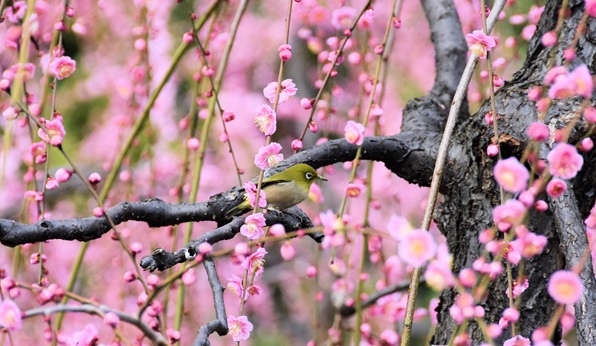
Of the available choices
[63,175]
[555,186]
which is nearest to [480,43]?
[555,186]

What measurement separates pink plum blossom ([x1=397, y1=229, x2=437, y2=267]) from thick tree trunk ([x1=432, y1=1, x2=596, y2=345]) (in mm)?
491

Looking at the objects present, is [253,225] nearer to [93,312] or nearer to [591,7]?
[93,312]

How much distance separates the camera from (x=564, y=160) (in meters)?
0.83

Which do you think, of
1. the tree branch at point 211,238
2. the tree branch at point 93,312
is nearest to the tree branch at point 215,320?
the tree branch at point 211,238

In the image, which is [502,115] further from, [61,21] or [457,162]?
[61,21]

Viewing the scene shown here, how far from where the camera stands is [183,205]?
116cm

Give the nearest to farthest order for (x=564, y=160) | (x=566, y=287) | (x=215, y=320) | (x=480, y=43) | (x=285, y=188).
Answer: (x=566, y=287) → (x=564, y=160) → (x=215, y=320) → (x=480, y=43) → (x=285, y=188)

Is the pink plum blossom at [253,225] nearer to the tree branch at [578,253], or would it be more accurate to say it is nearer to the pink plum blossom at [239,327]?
the pink plum blossom at [239,327]

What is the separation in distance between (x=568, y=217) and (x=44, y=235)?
0.71 metres

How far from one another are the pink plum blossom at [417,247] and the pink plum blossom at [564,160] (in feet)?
0.62

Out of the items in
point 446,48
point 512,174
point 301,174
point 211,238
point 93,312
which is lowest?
point 93,312

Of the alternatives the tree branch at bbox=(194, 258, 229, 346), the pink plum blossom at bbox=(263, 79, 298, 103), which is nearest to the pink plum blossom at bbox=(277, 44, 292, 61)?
the pink plum blossom at bbox=(263, 79, 298, 103)

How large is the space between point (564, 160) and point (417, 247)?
21 cm

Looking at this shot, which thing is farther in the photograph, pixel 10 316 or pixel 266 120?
pixel 266 120
